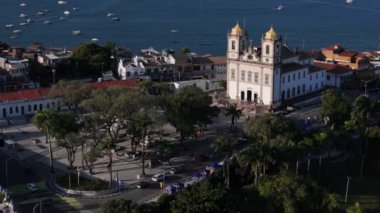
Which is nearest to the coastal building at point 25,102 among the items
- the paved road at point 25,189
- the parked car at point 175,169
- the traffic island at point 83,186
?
the paved road at point 25,189

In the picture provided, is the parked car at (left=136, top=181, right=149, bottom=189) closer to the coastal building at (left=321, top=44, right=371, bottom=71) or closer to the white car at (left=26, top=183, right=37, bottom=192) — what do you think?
the white car at (left=26, top=183, right=37, bottom=192)

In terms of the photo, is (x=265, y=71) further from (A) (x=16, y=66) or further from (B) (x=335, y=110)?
(A) (x=16, y=66)

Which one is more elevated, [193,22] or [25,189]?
[193,22]

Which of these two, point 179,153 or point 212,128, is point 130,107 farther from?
point 212,128

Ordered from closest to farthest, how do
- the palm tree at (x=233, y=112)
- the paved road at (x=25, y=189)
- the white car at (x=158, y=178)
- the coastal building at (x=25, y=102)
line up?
1. the paved road at (x=25, y=189)
2. the white car at (x=158, y=178)
3. the palm tree at (x=233, y=112)
4. the coastal building at (x=25, y=102)

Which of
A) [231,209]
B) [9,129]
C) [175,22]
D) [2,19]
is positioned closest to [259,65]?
[9,129]

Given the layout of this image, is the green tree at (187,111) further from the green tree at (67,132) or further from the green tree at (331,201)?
the green tree at (331,201)

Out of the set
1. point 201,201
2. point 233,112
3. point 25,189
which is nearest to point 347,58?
point 233,112
